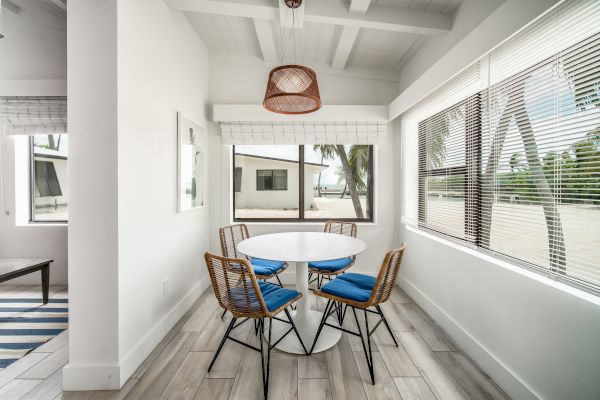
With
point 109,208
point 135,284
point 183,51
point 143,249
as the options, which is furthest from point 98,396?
point 183,51

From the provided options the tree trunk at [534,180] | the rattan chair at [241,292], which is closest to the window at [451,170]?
the tree trunk at [534,180]

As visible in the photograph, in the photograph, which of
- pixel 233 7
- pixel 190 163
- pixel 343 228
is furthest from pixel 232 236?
pixel 233 7

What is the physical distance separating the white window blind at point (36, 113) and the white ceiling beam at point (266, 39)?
7.89ft

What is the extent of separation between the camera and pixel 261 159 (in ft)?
12.6

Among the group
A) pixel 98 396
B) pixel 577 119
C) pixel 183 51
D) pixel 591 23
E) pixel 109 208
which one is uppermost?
pixel 183 51

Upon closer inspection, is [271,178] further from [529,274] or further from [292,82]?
[529,274]

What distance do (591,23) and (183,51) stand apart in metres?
2.94

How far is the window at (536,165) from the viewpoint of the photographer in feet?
4.27

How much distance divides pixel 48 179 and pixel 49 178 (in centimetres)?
2

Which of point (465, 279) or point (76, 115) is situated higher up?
point (76, 115)

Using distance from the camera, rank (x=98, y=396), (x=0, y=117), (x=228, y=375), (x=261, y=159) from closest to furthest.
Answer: (x=98, y=396) < (x=228, y=375) < (x=0, y=117) < (x=261, y=159)

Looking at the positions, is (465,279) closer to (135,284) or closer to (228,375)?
(228,375)

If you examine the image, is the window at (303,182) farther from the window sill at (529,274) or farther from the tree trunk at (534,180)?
the tree trunk at (534,180)

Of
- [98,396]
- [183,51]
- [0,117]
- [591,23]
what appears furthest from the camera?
[0,117]
